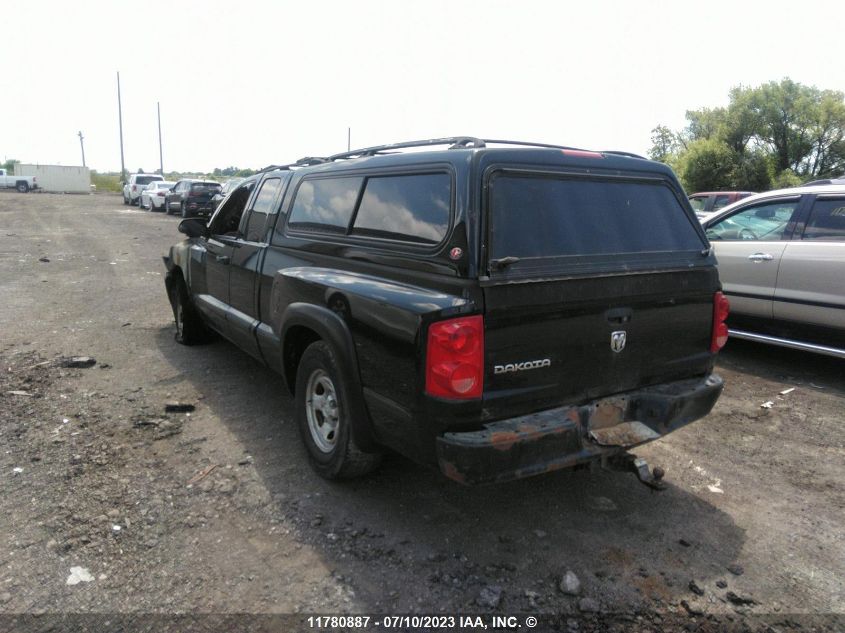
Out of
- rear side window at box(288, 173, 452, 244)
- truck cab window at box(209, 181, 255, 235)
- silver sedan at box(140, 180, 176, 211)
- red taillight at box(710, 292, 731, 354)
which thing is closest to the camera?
rear side window at box(288, 173, 452, 244)

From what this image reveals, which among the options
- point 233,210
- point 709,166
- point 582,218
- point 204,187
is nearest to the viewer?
point 582,218

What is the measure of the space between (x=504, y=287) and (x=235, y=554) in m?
1.82

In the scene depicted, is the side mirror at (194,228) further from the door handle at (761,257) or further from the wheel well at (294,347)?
the door handle at (761,257)

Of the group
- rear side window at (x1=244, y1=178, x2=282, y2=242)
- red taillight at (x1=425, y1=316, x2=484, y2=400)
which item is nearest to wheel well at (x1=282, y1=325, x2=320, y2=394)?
rear side window at (x1=244, y1=178, x2=282, y2=242)

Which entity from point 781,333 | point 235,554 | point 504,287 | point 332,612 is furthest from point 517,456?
point 781,333

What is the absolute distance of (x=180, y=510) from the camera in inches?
136

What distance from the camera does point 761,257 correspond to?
6137mm

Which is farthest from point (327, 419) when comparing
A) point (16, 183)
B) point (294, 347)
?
point (16, 183)

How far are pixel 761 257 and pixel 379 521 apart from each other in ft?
15.6

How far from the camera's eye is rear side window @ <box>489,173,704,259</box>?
300cm

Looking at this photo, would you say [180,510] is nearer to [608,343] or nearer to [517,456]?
[517,456]

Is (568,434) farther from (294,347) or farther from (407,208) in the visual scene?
(294,347)

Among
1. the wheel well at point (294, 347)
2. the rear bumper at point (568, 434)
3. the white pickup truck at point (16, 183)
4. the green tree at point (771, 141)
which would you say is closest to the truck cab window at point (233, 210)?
the wheel well at point (294, 347)

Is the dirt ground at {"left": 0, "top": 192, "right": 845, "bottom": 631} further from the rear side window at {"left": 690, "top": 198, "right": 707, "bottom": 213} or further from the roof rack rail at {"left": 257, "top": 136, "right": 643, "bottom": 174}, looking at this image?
the rear side window at {"left": 690, "top": 198, "right": 707, "bottom": 213}
